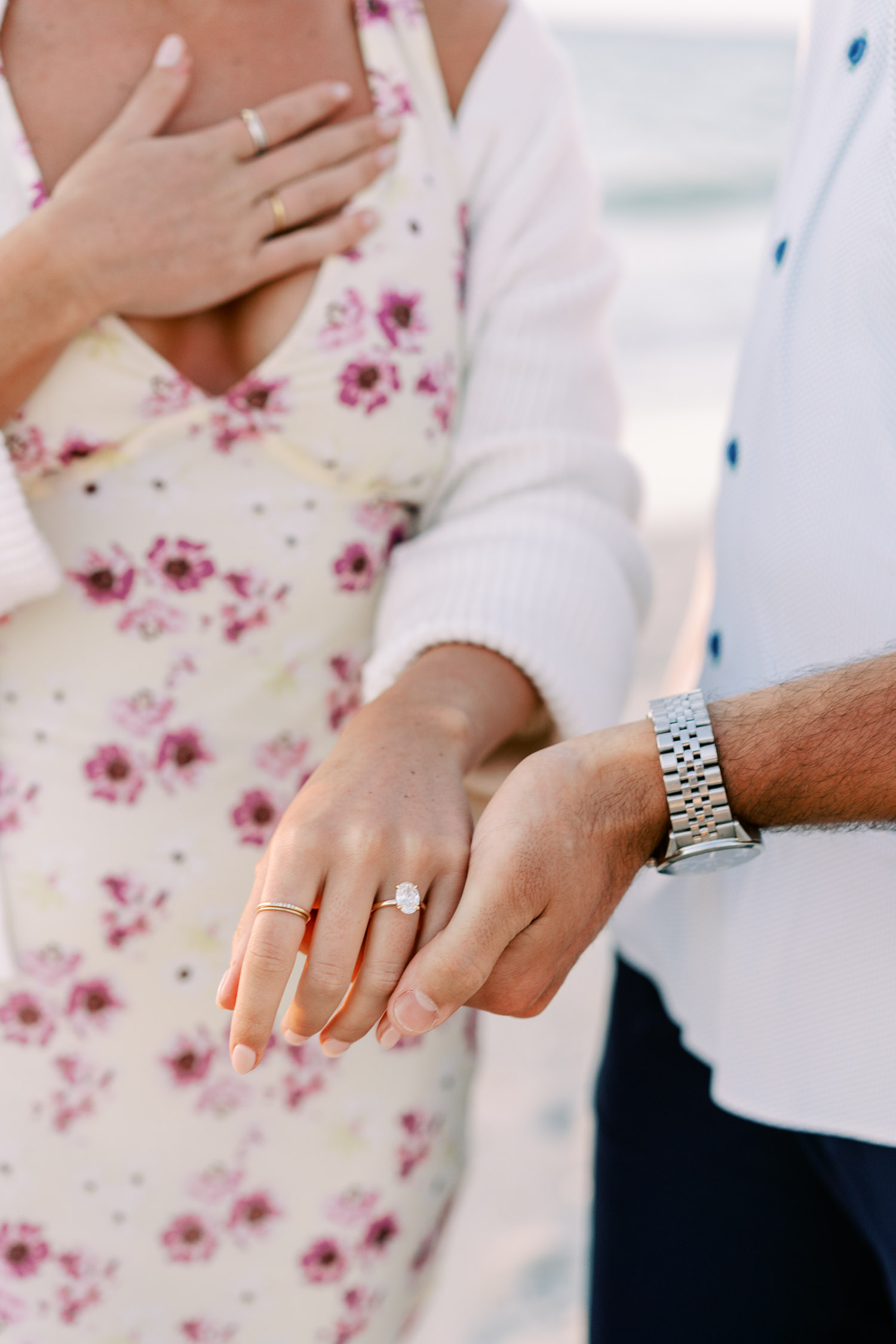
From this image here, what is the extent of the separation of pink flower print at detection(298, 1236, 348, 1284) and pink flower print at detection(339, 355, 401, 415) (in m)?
0.85

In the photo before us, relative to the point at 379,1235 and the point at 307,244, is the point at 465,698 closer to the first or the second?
the point at 307,244

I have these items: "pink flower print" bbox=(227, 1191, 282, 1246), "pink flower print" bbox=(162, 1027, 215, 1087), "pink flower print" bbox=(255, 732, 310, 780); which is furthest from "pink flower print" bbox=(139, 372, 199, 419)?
"pink flower print" bbox=(227, 1191, 282, 1246)

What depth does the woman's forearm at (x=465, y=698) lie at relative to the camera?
88 centimetres

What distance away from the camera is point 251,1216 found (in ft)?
3.73

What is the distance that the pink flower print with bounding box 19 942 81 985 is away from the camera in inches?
41.4

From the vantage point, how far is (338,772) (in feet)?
2.59

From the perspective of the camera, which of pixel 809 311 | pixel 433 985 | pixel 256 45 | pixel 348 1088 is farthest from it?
pixel 348 1088

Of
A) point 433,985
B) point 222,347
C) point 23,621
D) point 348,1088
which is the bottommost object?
point 348,1088

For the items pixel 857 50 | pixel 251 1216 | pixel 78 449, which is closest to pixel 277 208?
pixel 78 449

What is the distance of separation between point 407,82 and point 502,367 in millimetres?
286

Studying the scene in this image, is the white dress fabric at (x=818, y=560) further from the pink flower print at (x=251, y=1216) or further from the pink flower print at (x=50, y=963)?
the pink flower print at (x=50, y=963)

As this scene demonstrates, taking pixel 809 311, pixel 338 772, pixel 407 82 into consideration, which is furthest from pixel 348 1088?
pixel 407 82

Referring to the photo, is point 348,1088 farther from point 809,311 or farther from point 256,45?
point 256,45

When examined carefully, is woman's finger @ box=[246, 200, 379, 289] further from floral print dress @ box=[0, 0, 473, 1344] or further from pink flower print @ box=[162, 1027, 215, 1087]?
pink flower print @ box=[162, 1027, 215, 1087]
